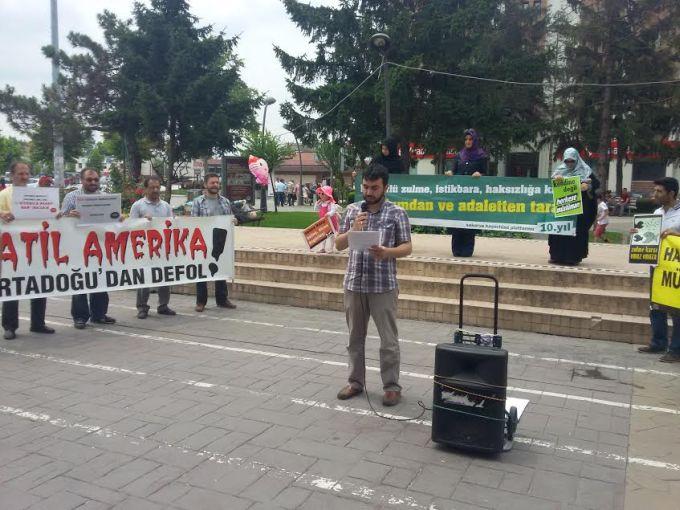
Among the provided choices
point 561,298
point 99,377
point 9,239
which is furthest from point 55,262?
point 561,298

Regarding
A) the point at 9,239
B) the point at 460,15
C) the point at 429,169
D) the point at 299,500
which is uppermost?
the point at 460,15

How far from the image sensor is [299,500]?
376 centimetres

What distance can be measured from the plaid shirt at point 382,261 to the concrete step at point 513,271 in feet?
15.0

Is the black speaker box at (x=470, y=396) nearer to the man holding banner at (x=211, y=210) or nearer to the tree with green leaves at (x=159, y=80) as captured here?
the man holding banner at (x=211, y=210)

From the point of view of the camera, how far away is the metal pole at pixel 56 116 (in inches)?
907

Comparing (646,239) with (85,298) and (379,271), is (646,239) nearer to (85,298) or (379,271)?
(379,271)

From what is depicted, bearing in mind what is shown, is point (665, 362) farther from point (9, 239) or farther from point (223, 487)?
point (9, 239)

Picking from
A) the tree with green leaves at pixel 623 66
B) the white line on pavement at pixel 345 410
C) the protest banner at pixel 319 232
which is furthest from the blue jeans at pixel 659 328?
the tree with green leaves at pixel 623 66

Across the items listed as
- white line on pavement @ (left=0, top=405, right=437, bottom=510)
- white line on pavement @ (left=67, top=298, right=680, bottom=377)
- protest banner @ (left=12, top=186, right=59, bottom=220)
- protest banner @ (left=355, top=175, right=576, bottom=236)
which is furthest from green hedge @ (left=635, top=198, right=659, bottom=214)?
white line on pavement @ (left=0, top=405, right=437, bottom=510)

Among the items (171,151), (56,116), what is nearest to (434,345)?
(56,116)

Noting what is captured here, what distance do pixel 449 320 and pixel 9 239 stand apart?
5.93 m

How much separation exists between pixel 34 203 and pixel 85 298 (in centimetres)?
148

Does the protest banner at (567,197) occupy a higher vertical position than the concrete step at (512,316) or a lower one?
higher

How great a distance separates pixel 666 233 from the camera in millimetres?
6957
